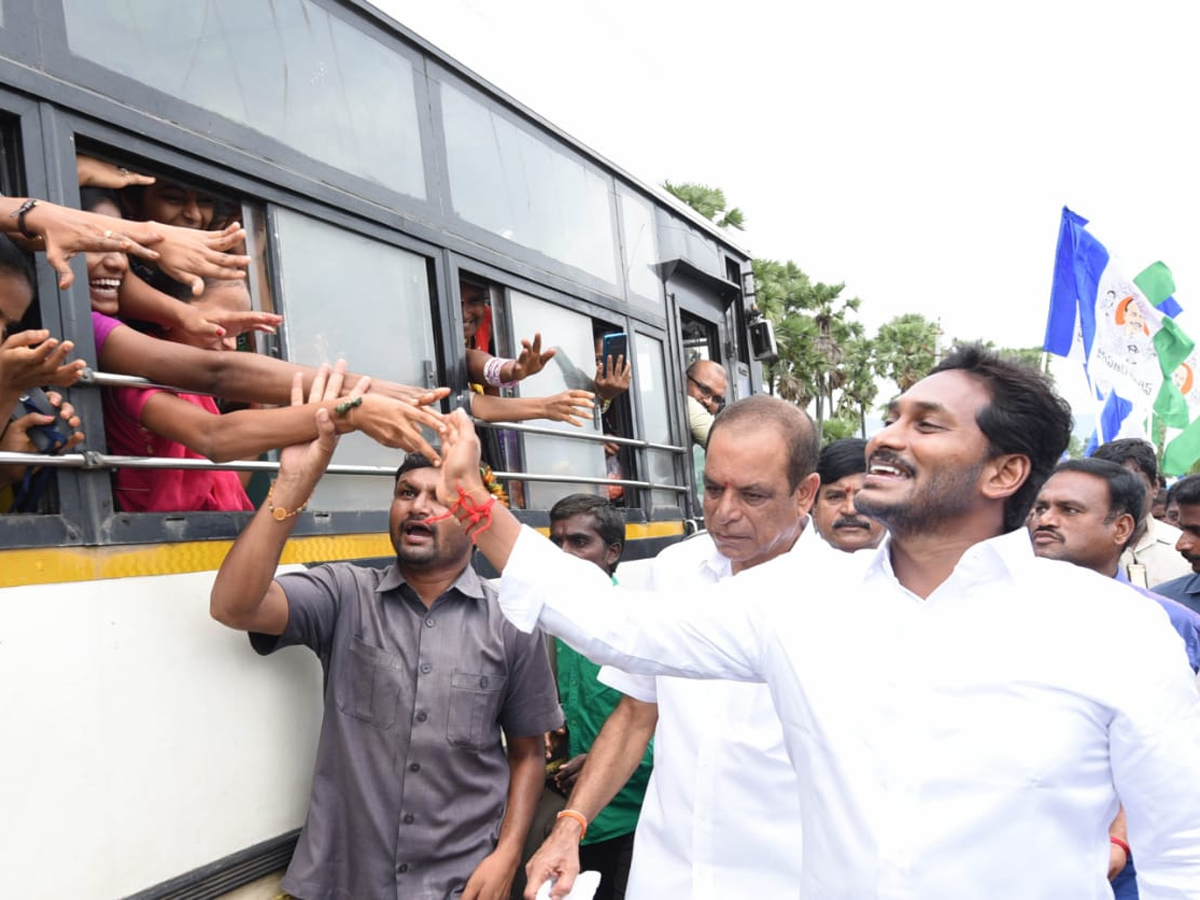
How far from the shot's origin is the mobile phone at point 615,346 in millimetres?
4535

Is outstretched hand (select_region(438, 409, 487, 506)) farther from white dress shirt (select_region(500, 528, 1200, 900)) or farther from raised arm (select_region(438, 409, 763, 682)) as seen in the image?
white dress shirt (select_region(500, 528, 1200, 900))

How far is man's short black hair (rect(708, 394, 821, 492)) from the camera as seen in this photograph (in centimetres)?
248

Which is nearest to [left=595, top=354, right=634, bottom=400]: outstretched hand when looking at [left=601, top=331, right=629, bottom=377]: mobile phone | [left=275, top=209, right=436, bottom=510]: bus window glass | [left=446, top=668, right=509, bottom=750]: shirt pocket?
[left=601, top=331, right=629, bottom=377]: mobile phone

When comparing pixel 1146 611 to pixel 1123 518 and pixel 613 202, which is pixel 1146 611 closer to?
pixel 1123 518

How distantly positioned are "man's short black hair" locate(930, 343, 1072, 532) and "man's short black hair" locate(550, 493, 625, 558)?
1951 millimetres

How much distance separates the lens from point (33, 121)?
2137 millimetres

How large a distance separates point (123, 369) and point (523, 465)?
1.76 metres

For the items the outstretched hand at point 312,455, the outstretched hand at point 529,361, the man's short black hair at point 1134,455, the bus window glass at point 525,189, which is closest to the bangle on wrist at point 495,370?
the outstretched hand at point 529,361

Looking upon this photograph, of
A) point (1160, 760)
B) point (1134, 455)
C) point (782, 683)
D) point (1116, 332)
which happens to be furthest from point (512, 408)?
point (1116, 332)

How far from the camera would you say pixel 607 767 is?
2549mm

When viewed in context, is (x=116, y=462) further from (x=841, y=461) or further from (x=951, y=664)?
(x=841, y=461)

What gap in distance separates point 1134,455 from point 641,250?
2.67m

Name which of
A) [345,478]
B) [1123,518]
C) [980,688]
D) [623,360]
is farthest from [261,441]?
[1123,518]

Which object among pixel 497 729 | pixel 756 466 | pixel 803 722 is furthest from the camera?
pixel 497 729
